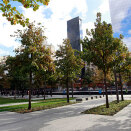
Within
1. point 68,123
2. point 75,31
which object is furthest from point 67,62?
point 75,31

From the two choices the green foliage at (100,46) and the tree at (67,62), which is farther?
the tree at (67,62)

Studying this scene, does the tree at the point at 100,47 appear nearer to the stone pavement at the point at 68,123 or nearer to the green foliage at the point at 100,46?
the green foliage at the point at 100,46

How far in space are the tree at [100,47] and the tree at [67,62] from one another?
4.59 m

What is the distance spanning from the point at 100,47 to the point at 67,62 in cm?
593

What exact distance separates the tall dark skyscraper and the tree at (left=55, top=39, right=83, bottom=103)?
78.7 meters

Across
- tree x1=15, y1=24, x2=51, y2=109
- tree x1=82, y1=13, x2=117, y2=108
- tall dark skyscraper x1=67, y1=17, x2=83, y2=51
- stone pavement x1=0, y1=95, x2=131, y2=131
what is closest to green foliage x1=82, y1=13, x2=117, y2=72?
tree x1=82, y1=13, x2=117, y2=108

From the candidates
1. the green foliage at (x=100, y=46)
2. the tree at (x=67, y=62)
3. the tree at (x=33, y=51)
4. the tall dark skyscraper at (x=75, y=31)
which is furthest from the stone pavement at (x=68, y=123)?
the tall dark skyscraper at (x=75, y=31)

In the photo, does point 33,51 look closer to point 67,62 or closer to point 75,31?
point 67,62

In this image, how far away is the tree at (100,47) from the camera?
37.9 ft

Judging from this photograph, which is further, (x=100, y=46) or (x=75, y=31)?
(x=75, y=31)

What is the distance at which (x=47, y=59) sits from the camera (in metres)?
11.7

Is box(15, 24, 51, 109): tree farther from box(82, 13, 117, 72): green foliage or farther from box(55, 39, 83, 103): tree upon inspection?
box(55, 39, 83, 103): tree

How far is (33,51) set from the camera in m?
11.0

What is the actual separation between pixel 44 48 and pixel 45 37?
1.14 metres
